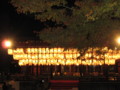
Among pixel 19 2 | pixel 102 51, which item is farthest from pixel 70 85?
pixel 19 2

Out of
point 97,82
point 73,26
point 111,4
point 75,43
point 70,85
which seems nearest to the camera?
point 111,4

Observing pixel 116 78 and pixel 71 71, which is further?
pixel 71 71

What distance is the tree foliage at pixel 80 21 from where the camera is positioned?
8477mm

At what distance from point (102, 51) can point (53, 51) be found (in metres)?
18.1

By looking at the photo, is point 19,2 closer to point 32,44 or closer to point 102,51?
point 102,51

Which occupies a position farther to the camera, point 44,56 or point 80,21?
point 44,56

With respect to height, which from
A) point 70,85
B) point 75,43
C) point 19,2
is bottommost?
point 70,85

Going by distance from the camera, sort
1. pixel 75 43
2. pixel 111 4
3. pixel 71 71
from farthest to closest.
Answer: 1. pixel 71 71
2. pixel 75 43
3. pixel 111 4

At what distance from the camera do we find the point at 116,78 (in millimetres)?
27312

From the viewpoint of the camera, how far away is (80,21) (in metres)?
8.77

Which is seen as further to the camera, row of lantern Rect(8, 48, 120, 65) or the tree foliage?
row of lantern Rect(8, 48, 120, 65)

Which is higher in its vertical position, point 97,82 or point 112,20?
point 112,20

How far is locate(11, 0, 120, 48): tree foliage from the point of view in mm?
8477

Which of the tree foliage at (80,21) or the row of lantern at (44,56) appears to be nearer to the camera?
the tree foliage at (80,21)
